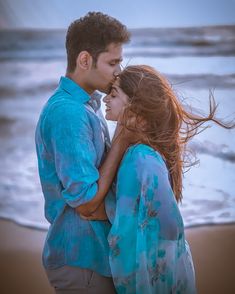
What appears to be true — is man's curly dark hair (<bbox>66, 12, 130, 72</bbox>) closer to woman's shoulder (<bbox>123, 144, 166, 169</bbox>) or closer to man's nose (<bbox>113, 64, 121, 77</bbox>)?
man's nose (<bbox>113, 64, 121, 77</bbox>)

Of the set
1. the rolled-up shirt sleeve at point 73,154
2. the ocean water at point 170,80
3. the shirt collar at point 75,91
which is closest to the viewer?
the rolled-up shirt sleeve at point 73,154

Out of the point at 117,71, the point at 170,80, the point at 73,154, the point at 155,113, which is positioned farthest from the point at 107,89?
the point at 170,80

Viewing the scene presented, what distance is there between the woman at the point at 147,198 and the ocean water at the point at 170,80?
1.53 m

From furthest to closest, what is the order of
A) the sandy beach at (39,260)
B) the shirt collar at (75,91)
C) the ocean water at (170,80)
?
1. the ocean water at (170,80)
2. the sandy beach at (39,260)
3. the shirt collar at (75,91)

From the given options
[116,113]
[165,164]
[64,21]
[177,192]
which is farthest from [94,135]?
[64,21]

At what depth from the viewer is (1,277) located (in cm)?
321

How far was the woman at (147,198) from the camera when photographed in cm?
168

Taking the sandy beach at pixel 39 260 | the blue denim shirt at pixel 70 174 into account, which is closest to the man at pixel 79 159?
the blue denim shirt at pixel 70 174

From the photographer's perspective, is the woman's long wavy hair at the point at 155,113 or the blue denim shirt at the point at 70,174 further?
the woman's long wavy hair at the point at 155,113

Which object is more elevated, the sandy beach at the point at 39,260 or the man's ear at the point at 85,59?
the man's ear at the point at 85,59

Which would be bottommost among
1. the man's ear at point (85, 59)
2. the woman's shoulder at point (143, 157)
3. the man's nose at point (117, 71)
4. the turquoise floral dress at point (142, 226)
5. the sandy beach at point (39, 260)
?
the sandy beach at point (39, 260)

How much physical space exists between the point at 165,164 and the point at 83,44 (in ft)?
1.46

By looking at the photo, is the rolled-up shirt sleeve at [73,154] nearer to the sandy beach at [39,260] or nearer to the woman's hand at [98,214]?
the woman's hand at [98,214]

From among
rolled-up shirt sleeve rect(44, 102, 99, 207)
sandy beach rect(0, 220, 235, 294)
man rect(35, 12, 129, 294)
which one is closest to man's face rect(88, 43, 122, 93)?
man rect(35, 12, 129, 294)
